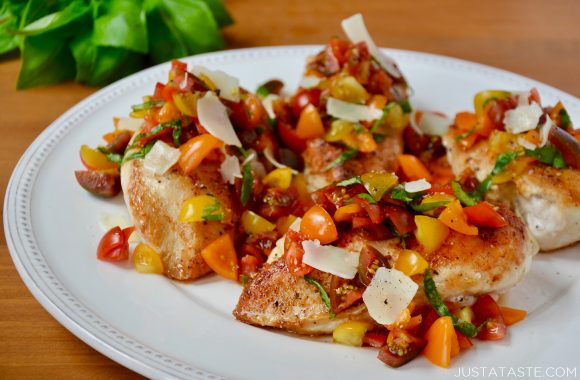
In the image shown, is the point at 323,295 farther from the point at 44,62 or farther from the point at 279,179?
the point at 44,62

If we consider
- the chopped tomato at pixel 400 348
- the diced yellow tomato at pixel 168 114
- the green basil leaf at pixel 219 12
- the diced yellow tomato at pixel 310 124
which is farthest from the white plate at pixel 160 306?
the green basil leaf at pixel 219 12

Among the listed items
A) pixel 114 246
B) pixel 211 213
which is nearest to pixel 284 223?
pixel 211 213

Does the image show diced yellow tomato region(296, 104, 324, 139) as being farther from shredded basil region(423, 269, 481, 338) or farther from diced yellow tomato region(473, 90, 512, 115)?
shredded basil region(423, 269, 481, 338)

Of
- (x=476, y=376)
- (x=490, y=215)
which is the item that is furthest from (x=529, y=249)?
(x=476, y=376)

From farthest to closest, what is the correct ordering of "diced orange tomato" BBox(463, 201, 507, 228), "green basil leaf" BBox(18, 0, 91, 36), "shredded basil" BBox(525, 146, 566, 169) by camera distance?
1. "green basil leaf" BBox(18, 0, 91, 36)
2. "shredded basil" BBox(525, 146, 566, 169)
3. "diced orange tomato" BBox(463, 201, 507, 228)

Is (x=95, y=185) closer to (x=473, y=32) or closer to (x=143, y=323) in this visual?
(x=143, y=323)

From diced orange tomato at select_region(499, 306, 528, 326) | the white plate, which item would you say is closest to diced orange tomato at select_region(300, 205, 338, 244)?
the white plate
